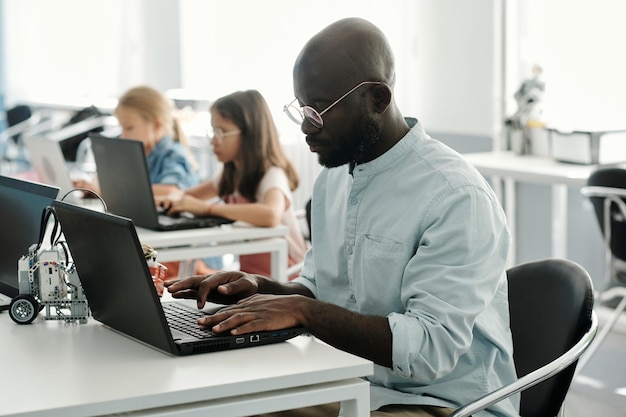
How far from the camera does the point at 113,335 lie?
179 cm

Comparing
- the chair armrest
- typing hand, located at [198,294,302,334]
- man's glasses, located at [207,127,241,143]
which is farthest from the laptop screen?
man's glasses, located at [207,127,241,143]

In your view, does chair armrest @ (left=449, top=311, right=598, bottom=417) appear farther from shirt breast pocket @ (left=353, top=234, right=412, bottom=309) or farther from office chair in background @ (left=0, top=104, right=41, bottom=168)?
office chair in background @ (left=0, top=104, right=41, bottom=168)

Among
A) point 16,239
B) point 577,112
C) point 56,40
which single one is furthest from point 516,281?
point 56,40

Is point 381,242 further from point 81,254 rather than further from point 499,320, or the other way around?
point 81,254

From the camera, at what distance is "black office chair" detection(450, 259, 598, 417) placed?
1.82m

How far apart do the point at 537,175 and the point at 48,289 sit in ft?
8.82

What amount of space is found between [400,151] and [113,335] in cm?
64

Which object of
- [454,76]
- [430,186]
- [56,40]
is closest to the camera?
[430,186]

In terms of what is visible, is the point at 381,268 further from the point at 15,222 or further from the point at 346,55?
the point at 15,222

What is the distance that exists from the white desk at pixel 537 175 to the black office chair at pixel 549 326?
6.48 ft

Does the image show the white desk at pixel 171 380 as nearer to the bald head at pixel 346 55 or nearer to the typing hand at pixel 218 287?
the typing hand at pixel 218 287

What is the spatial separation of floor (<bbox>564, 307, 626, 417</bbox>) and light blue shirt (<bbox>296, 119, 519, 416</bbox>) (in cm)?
129

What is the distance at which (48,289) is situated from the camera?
1913mm

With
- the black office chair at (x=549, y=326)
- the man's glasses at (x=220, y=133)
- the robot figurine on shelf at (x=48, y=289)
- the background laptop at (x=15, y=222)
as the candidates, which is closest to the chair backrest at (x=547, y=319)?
the black office chair at (x=549, y=326)
